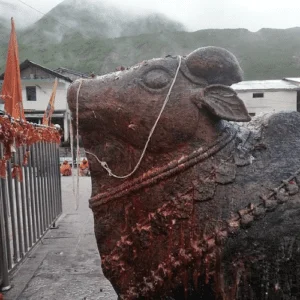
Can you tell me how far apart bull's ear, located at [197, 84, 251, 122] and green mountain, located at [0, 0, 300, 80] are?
2795cm

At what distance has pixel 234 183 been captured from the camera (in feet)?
4.56

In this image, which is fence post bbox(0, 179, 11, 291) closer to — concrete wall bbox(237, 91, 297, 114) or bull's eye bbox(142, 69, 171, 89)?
bull's eye bbox(142, 69, 171, 89)

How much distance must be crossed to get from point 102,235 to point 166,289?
0.35 metres

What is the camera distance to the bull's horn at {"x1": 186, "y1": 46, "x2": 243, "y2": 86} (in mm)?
1380

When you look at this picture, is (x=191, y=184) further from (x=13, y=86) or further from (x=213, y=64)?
(x=13, y=86)

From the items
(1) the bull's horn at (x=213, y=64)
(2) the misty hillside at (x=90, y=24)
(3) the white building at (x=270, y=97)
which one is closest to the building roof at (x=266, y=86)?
(3) the white building at (x=270, y=97)

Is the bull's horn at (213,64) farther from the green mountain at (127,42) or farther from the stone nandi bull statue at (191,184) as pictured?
the green mountain at (127,42)

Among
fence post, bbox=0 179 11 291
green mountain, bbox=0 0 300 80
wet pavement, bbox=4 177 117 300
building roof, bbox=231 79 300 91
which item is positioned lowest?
wet pavement, bbox=4 177 117 300

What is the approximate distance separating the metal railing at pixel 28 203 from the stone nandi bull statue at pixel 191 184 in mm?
1788

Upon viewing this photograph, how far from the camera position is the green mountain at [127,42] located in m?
45.1

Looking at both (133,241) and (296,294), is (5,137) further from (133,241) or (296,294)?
(296,294)

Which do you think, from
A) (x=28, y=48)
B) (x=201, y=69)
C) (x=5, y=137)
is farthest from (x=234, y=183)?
(x=28, y=48)

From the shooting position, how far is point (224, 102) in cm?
140

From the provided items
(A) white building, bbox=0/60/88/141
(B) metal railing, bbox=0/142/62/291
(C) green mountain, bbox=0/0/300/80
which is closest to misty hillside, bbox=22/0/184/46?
(C) green mountain, bbox=0/0/300/80
